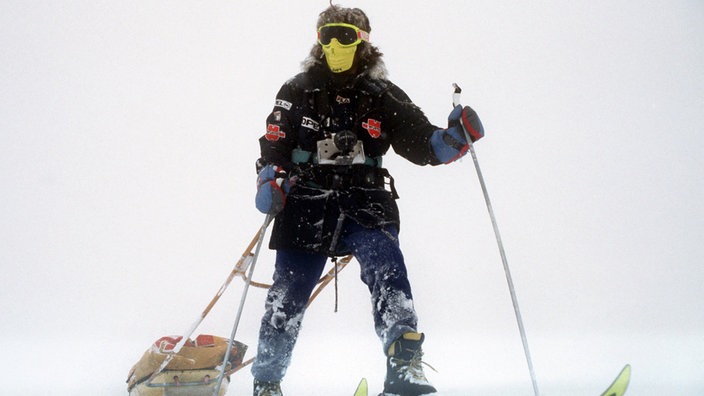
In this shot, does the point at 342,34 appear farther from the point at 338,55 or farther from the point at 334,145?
the point at 334,145

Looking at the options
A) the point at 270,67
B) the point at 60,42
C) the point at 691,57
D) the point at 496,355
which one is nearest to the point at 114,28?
A: the point at 60,42

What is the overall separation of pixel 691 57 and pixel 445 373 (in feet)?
53.0

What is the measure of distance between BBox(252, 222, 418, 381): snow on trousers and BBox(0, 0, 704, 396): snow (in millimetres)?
1533

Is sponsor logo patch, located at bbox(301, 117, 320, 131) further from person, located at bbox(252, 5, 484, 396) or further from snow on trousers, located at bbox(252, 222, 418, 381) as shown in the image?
snow on trousers, located at bbox(252, 222, 418, 381)

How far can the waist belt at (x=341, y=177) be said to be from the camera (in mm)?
2617

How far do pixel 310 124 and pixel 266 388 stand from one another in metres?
1.37

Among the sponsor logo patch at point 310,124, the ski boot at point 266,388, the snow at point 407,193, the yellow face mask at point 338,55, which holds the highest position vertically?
the snow at point 407,193

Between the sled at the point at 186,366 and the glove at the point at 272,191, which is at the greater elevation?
the glove at the point at 272,191

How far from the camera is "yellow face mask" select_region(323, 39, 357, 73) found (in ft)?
9.02

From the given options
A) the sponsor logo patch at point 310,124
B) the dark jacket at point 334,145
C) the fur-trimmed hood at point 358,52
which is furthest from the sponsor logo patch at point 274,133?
the fur-trimmed hood at point 358,52

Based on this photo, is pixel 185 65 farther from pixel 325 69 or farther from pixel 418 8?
pixel 325 69

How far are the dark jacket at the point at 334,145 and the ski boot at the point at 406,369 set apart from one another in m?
0.63

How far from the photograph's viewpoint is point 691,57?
1598 centimetres

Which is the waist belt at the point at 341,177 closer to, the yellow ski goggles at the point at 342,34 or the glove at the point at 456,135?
the glove at the point at 456,135
